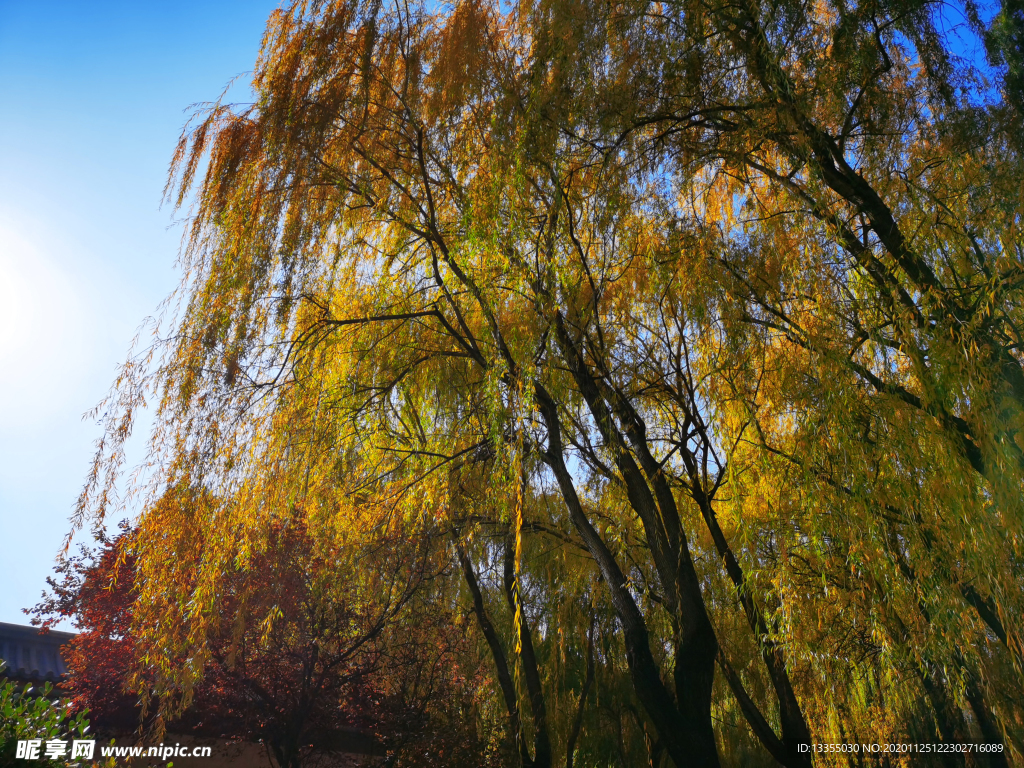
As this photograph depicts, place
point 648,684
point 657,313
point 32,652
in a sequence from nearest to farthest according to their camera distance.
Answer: point 648,684
point 657,313
point 32,652

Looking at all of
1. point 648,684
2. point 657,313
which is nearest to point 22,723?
point 648,684

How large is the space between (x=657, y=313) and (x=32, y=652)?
7.14m

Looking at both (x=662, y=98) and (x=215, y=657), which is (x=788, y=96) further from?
(x=215, y=657)

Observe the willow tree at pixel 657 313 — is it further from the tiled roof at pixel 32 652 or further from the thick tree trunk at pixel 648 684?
the tiled roof at pixel 32 652

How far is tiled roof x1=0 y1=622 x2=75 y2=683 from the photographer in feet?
19.8

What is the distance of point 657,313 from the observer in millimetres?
4387

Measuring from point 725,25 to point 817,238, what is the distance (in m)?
1.16

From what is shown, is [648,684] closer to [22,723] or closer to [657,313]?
[657,313]

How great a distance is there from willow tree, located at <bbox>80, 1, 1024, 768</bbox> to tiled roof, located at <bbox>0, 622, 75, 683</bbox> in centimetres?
391

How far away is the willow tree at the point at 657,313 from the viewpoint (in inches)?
108

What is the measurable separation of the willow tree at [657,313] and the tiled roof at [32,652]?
154 inches

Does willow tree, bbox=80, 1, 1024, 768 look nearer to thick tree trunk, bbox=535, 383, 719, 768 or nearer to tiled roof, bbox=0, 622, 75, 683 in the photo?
thick tree trunk, bbox=535, 383, 719, 768

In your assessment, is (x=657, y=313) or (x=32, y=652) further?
(x=32, y=652)

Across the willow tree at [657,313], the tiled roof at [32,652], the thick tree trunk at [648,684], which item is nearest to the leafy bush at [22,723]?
the willow tree at [657,313]
